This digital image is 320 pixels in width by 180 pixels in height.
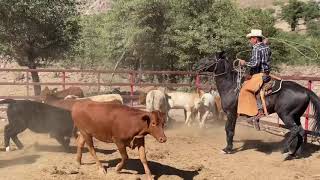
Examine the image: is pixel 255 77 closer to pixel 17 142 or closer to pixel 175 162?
pixel 175 162

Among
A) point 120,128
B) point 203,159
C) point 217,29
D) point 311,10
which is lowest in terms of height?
point 203,159

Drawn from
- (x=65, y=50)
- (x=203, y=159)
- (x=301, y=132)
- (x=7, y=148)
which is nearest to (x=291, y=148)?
(x=301, y=132)

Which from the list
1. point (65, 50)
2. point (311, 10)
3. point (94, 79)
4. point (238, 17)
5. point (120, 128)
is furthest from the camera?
point (311, 10)

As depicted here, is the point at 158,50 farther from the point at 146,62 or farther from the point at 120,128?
the point at 120,128

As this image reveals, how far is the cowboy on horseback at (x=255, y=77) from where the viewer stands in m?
8.23

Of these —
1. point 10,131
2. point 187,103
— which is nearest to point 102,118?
point 10,131

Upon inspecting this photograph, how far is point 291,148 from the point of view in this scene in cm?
817

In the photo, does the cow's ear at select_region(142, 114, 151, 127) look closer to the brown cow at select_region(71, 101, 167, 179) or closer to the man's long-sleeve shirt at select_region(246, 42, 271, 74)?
the brown cow at select_region(71, 101, 167, 179)

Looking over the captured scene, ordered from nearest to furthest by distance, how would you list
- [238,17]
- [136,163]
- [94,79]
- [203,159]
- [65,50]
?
[136,163], [203,159], [65,50], [238,17], [94,79]

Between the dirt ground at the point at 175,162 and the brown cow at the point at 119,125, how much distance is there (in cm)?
44

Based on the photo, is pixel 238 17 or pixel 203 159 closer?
pixel 203 159

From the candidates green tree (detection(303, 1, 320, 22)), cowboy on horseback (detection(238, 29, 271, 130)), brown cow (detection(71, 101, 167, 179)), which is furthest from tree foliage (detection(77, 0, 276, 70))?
green tree (detection(303, 1, 320, 22))

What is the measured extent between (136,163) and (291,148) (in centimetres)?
294

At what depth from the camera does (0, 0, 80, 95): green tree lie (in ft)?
53.8
